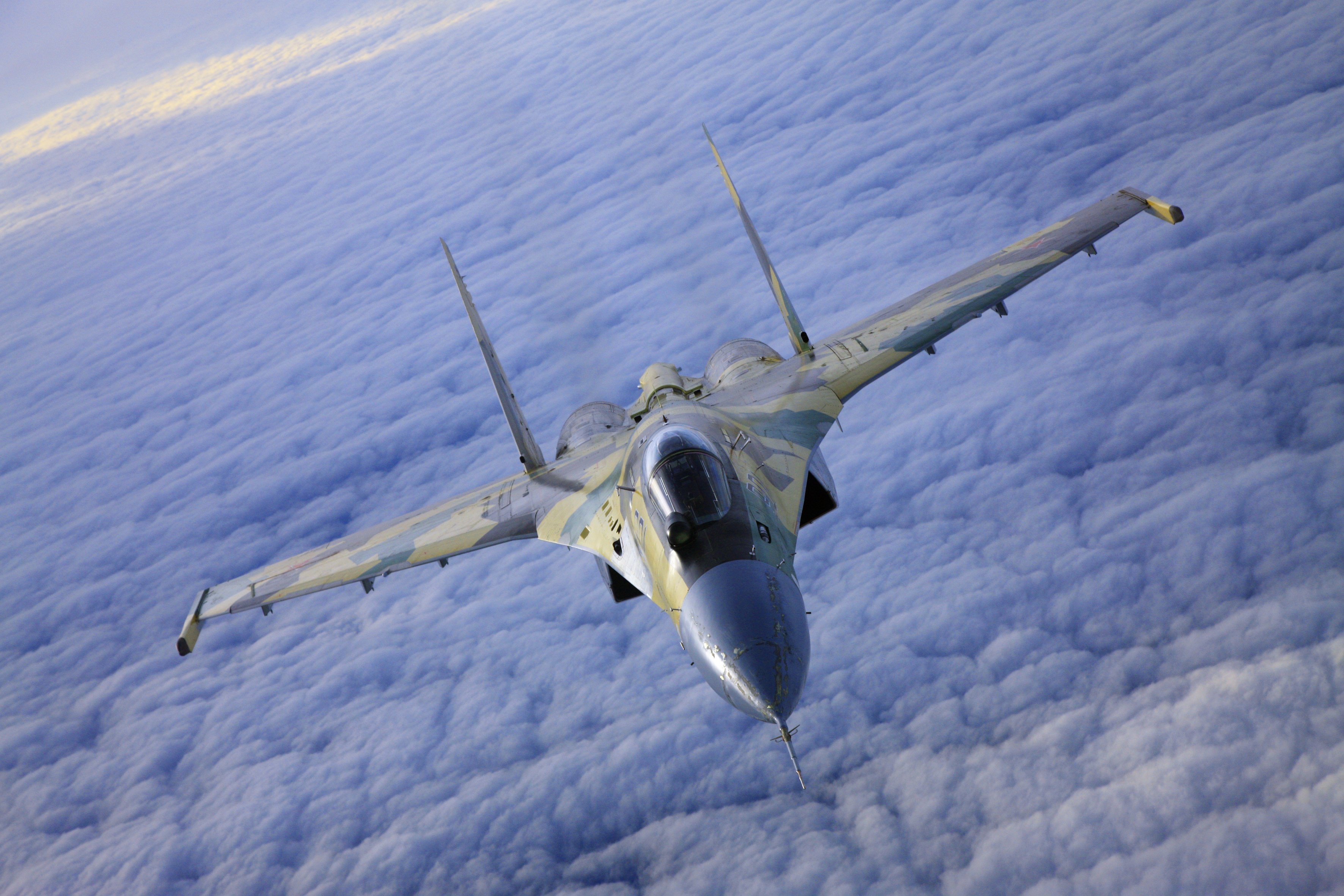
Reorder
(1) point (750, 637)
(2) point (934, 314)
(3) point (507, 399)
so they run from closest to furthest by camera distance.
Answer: (1) point (750, 637), (2) point (934, 314), (3) point (507, 399)

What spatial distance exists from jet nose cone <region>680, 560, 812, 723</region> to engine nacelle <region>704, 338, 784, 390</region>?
10.7 metres

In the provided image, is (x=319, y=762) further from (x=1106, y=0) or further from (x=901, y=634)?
(x=1106, y=0)

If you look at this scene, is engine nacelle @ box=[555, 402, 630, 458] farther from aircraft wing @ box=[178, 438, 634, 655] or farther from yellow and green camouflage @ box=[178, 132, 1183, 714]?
aircraft wing @ box=[178, 438, 634, 655]

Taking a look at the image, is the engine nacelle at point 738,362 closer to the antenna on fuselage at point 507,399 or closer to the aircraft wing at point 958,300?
the aircraft wing at point 958,300

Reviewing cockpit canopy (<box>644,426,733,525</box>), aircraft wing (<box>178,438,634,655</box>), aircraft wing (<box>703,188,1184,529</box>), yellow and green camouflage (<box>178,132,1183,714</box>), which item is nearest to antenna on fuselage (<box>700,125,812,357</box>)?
yellow and green camouflage (<box>178,132,1183,714</box>)

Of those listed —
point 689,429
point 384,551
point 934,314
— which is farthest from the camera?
point 934,314

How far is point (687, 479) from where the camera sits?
41.6 ft

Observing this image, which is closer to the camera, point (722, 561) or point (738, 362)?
point (722, 561)

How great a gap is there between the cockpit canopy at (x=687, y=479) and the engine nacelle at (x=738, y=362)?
340 inches

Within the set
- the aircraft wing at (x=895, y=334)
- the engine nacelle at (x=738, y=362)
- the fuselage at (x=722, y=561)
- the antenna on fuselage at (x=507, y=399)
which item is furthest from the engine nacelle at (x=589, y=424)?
the fuselage at (x=722, y=561)

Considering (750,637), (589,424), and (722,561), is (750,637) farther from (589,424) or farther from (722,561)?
(589,424)

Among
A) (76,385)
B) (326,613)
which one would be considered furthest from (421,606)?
(76,385)

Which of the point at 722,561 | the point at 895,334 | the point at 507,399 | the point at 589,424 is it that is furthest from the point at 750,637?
the point at 589,424

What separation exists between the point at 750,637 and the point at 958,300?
13854 millimetres
